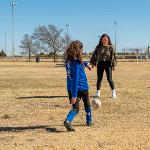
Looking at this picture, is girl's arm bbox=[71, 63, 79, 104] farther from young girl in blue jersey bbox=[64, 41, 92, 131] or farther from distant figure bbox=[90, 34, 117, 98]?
distant figure bbox=[90, 34, 117, 98]

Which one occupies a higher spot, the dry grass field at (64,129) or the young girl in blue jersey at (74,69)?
the young girl in blue jersey at (74,69)

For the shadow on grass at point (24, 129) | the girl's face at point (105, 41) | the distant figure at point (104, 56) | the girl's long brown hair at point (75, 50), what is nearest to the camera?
the girl's long brown hair at point (75, 50)

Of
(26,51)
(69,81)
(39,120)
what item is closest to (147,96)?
(39,120)

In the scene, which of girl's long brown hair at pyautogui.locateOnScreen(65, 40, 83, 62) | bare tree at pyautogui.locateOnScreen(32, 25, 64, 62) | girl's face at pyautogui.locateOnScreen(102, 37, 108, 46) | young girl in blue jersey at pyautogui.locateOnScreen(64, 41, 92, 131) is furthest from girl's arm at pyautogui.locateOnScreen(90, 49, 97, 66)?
bare tree at pyautogui.locateOnScreen(32, 25, 64, 62)

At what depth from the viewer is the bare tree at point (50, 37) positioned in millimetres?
90375

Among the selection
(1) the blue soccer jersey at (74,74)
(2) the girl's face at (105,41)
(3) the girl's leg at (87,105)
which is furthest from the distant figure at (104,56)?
(1) the blue soccer jersey at (74,74)

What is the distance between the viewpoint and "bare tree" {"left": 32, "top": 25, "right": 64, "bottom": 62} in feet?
297

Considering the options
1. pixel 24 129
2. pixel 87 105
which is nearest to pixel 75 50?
pixel 87 105

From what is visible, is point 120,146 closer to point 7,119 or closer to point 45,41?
point 7,119

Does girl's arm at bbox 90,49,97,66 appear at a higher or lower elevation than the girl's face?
lower

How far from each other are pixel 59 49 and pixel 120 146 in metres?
84.9

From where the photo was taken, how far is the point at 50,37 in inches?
3548

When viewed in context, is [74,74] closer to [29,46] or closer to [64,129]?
[64,129]

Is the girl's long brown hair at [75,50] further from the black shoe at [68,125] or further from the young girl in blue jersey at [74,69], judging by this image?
the black shoe at [68,125]
